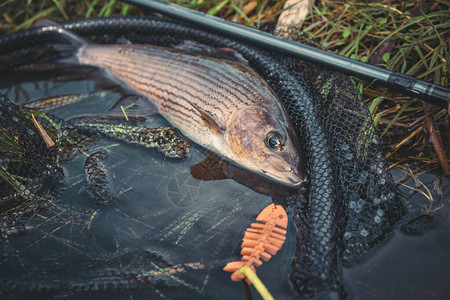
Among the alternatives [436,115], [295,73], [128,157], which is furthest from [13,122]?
[436,115]

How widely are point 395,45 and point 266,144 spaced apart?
183cm

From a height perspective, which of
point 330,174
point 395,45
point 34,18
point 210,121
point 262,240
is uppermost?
point 395,45

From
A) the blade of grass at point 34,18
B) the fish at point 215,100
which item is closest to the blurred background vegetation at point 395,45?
the blade of grass at point 34,18

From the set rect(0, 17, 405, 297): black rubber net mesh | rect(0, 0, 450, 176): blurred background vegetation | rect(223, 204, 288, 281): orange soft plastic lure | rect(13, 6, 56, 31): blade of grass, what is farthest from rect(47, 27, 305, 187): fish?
rect(13, 6, 56, 31): blade of grass

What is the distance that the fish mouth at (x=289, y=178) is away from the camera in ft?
7.82

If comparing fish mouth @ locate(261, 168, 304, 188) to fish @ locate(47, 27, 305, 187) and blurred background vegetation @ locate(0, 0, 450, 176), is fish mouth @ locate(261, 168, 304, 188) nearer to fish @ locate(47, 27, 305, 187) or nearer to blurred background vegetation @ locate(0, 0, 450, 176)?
fish @ locate(47, 27, 305, 187)

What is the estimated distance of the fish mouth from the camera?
7.82 feet

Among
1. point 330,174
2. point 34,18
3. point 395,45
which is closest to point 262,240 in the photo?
point 330,174

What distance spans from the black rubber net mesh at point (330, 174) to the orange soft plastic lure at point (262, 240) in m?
0.13

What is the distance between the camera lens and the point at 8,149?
2529mm

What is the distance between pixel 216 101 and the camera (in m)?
2.76

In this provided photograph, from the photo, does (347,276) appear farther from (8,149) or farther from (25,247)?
(8,149)

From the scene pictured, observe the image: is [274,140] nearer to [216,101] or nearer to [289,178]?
[289,178]

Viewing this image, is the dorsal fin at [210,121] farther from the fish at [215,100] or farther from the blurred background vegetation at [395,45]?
the blurred background vegetation at [395,45]
